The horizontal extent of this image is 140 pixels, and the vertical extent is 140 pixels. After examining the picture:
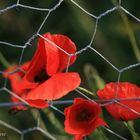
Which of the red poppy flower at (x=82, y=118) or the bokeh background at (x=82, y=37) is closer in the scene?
the red poppy flower at (x=82, y=118)

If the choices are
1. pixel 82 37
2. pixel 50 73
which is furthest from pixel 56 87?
pixel 82 37

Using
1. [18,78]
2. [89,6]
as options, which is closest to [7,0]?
[89,6]

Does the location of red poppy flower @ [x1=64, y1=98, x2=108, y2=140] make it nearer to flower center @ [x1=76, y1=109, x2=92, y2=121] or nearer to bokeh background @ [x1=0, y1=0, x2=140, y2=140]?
flower center @ [x1=76, y1=109, x2=92, y2=121]

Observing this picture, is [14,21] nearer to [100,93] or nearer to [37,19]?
[37,19]

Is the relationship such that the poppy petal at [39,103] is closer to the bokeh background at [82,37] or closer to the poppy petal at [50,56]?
the poppy petal at [50,56]

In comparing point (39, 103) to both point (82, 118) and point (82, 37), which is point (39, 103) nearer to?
point (82, 118)

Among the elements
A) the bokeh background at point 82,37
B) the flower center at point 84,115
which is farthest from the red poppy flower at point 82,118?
the bokeh background at point 82,37

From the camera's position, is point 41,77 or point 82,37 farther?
point 82,37

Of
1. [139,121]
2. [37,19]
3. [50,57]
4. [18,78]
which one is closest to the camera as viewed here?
[50,57]
